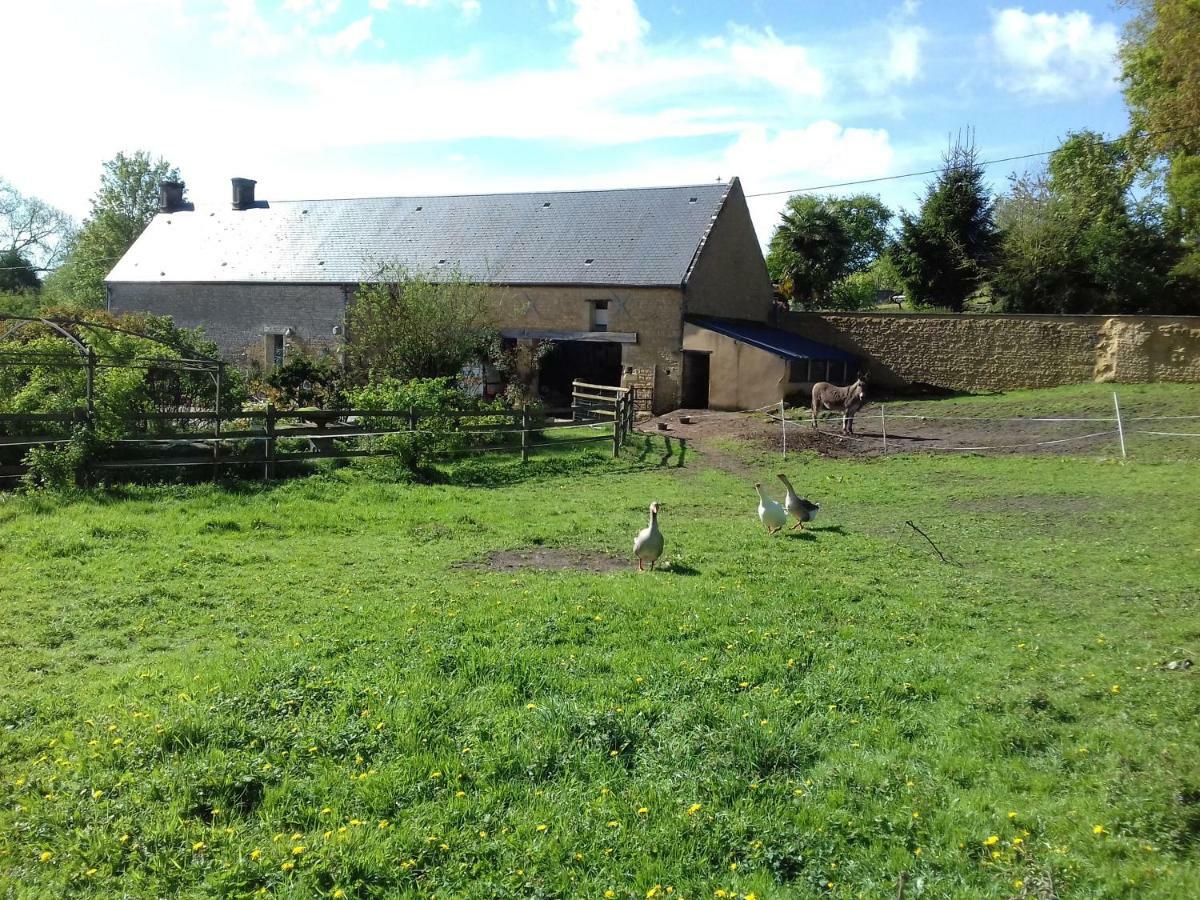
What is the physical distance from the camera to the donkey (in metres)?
21.7

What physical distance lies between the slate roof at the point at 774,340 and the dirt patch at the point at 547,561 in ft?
55.6

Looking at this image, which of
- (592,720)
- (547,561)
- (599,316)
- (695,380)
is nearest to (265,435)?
(547,561)

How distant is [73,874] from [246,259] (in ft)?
120

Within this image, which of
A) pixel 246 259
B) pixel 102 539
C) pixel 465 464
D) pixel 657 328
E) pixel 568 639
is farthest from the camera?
pixel 246 259

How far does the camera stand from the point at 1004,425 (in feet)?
69.4

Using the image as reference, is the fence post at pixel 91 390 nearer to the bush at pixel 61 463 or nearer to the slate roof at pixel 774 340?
the bush at pixel 61 463

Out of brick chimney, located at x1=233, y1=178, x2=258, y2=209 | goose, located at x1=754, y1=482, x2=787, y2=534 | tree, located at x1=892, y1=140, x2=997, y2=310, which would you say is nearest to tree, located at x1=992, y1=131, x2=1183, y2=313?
tree, located at x1=892, y1=140, x2=997, y2=310

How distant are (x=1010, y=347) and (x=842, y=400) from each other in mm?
8307

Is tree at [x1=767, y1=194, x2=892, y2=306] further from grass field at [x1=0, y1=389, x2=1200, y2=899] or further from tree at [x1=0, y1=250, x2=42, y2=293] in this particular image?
tree at [x1=0, y1=250, x2=42, y2=293]

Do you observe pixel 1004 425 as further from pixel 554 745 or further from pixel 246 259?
pixel 246 259

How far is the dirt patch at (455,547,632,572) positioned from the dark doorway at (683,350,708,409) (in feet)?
60.2

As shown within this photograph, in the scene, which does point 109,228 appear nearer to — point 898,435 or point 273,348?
point 273,348

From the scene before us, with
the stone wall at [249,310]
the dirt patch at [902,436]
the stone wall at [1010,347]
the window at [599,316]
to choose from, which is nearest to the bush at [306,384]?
the stone wall at [249,310]

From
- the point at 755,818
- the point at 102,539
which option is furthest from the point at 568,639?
the point at 102,539
